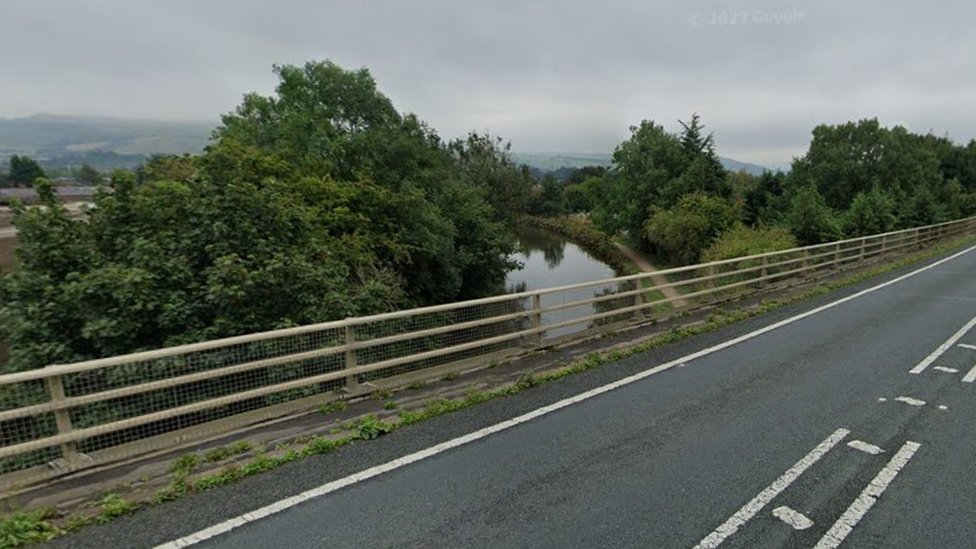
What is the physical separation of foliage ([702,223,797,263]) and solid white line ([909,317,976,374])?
10.4 m

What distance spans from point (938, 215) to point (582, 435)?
123 ft

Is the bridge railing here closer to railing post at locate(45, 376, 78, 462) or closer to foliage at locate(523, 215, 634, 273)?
railing post at locate(45, 376, 78, 462)

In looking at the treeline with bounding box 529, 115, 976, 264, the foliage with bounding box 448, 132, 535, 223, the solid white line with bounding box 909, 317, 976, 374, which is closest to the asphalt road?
the solid white line with bounding box 909, 317, 976, 374

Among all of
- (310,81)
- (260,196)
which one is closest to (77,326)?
(260,196)

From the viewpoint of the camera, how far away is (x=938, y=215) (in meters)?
30.9

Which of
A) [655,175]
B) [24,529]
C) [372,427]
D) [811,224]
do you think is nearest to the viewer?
[24,529]

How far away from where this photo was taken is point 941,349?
285 inches

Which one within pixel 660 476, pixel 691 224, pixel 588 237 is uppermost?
pixel 660 476

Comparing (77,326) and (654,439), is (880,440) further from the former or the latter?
(77,326)

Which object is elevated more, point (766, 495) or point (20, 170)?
point (766, 495)

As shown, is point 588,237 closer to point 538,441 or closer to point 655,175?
point 655,175

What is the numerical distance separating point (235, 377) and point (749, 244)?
20702 millimetres

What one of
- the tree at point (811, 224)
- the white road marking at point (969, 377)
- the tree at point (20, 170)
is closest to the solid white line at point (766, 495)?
Answer: the white road marking at point (969, 377)

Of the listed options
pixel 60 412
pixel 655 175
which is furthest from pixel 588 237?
pixel 60 412
